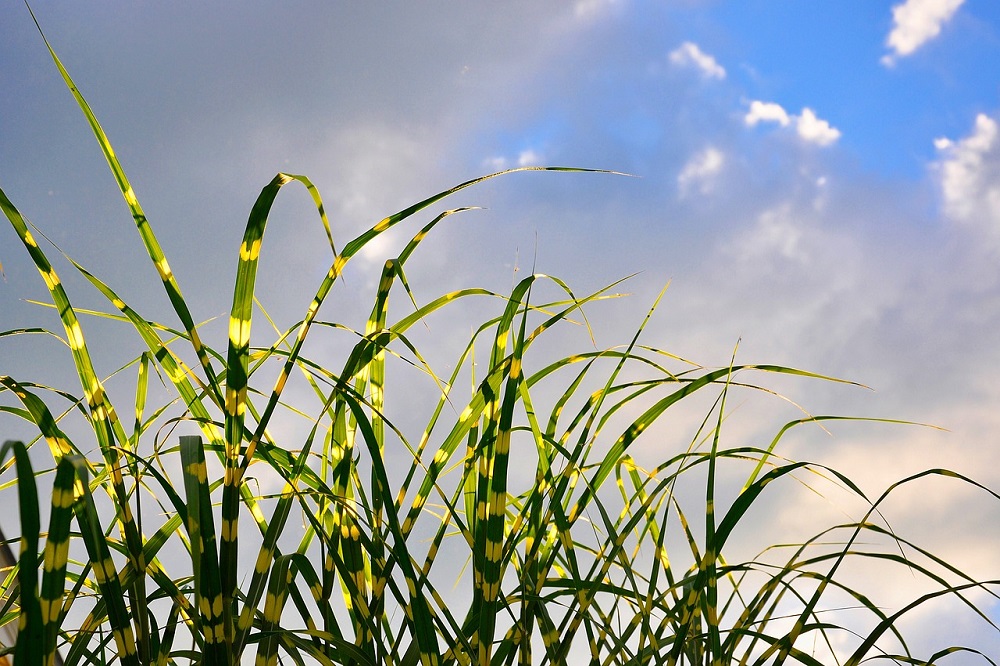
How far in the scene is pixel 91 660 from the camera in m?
0.67

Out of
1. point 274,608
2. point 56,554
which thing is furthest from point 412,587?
point 56,554

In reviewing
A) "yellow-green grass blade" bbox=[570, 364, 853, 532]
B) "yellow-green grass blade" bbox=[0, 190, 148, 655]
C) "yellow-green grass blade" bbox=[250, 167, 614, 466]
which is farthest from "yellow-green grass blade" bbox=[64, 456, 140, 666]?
"yellow-green grass blade" bbox=[570, 364, 853, 532]

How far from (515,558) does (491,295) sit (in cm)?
28

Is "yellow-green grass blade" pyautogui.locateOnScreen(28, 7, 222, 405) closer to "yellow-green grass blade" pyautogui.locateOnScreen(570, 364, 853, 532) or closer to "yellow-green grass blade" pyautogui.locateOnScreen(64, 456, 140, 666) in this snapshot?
"yellow-green grass blade" pyautogui.locateOnScreen(64, 456, 140, 666)

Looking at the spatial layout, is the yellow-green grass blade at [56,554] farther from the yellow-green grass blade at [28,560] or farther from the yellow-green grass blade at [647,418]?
the yellow-green grass blade at [647,418]

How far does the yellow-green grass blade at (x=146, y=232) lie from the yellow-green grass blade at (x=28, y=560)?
18 cm

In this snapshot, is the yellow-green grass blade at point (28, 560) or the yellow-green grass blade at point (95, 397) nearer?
the yellow-green grass blade at point (28, 560)

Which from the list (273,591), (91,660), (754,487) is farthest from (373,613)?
(754,487)

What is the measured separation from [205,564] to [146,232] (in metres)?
0.27

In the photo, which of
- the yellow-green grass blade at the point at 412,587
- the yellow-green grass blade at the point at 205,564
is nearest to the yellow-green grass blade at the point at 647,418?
the yellow-green grass blade at the point at 412,587

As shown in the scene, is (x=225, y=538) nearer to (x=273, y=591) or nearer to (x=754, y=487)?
(x=273, y=591)

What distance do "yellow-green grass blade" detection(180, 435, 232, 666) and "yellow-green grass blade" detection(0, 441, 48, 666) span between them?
118mm

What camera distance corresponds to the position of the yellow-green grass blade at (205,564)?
1.78ft

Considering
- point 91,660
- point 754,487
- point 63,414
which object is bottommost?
point 91,660
